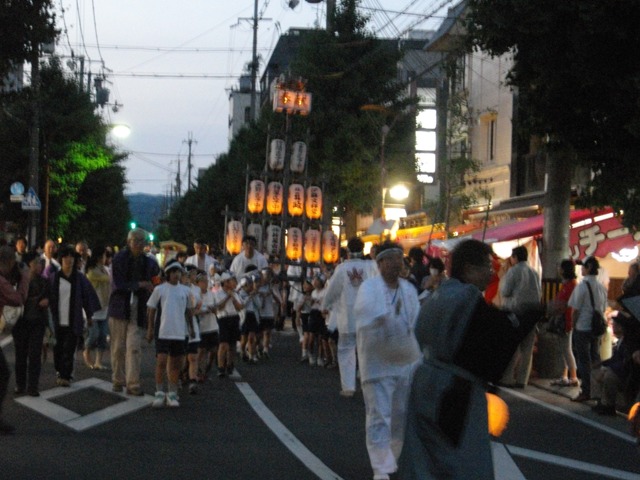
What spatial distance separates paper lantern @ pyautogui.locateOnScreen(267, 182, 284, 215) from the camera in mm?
35625

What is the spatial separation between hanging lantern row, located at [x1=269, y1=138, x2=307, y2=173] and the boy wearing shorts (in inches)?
903

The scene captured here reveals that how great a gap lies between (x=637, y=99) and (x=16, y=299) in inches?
322

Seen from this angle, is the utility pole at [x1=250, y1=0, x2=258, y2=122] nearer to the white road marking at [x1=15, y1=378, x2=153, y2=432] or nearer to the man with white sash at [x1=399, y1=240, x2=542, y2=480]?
the white road marking at [x1=15, y1=378, x2=153, y2=432]

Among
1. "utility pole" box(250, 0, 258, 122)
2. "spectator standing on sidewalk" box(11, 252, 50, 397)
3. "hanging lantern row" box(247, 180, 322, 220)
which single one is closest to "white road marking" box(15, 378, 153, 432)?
"spectator standing on sidewalk" box(11, 252, 50, 397)

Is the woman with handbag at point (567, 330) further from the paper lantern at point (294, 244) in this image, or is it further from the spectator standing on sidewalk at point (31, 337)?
the paper lantern at point (294, 244)

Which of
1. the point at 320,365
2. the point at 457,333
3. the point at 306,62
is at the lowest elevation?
the point at 320,365

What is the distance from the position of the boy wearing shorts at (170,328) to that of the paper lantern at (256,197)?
2089 centimetres

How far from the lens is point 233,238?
113ft

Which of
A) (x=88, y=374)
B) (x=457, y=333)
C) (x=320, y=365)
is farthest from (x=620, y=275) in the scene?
(x=457, y=333)

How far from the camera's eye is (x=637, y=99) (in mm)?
14828

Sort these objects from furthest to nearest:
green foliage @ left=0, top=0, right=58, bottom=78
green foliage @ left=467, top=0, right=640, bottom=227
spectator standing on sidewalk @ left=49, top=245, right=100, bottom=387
→ 1. green foliage @ left=0, top=0, right=58, bottom=78
2. spectator standing on sidewalk @ left=49, top=245, right=100, bottom=387
3. green foliage @ left=467, top=0, right=640, bottom=227

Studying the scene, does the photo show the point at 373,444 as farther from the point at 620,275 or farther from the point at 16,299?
the point at 620,275

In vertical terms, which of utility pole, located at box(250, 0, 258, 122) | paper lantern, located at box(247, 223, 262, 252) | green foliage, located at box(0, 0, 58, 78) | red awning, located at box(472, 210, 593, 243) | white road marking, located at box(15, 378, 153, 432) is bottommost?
white road marking, located at box(15, 378, 153, 432)

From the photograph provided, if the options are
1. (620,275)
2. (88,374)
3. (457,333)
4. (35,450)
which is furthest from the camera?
(620,275)
